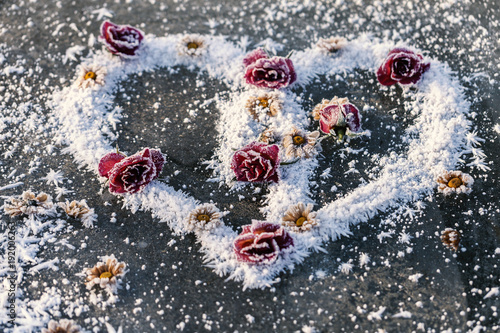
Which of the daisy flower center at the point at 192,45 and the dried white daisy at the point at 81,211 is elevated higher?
the daisy flower center at the point at 192,45

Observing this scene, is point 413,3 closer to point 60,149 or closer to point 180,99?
point 180,99

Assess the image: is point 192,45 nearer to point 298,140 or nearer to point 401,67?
point 298,140

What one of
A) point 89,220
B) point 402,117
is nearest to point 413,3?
point 402,117

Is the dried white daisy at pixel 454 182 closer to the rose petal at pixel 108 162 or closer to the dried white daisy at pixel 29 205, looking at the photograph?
the rose petal at pixel 108 162

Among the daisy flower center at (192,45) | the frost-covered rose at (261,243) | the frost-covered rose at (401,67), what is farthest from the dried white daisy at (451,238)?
the daisy flower center at (192,45)

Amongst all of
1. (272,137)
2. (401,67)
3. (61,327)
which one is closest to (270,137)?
(272,137)

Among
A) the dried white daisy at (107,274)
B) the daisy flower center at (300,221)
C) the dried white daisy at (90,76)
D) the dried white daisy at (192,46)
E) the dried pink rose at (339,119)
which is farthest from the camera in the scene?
the dried white daisy at (192,46)

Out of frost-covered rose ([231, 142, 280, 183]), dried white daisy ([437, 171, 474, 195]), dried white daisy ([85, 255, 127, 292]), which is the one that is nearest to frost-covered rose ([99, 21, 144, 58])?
frost-covered rose ([231, 142, 280, 183])
